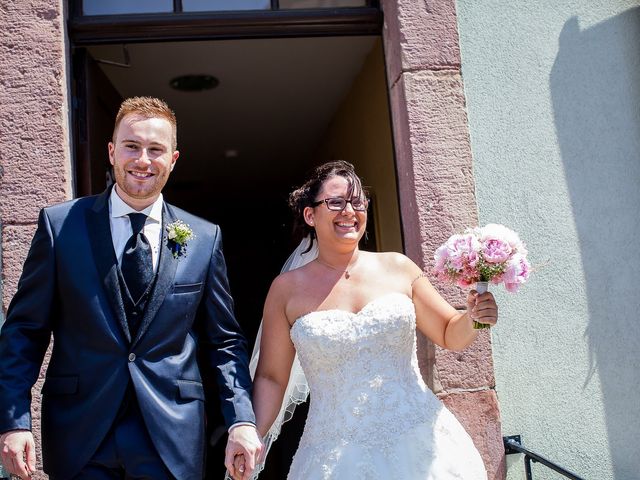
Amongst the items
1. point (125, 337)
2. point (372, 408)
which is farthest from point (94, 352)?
point (372, 408)

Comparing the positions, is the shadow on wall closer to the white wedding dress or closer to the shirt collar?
the white wedding dress

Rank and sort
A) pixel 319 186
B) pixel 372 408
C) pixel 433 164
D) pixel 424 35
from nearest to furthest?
pixel 372 408, pixel 319 186, pixel 433 164, pixel 424 35

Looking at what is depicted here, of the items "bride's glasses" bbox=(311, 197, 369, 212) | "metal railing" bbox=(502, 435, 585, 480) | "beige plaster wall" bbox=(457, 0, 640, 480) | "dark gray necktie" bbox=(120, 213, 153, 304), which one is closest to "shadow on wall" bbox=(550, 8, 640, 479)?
"beige plaster wall" bbox=(457, 0, 640, 480)

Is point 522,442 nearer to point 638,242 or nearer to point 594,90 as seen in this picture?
point 638,242

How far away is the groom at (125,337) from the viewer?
2.84 m

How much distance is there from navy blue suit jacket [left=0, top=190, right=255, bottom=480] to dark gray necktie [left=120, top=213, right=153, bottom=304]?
0.05 m

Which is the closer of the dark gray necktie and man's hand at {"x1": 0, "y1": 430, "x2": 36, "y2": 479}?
man's hand at {"x1": 0, "y1": 430, "x2": 36, "y2": 479}

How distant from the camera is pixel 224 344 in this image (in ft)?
10.4

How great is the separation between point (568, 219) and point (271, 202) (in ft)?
25.5

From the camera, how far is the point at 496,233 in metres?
3.25

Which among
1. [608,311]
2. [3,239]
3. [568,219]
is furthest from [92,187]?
[608,311]

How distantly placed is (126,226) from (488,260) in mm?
1448

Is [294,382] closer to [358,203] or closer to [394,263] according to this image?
[394,263]

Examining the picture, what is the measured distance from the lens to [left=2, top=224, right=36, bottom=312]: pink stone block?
4012 mm
